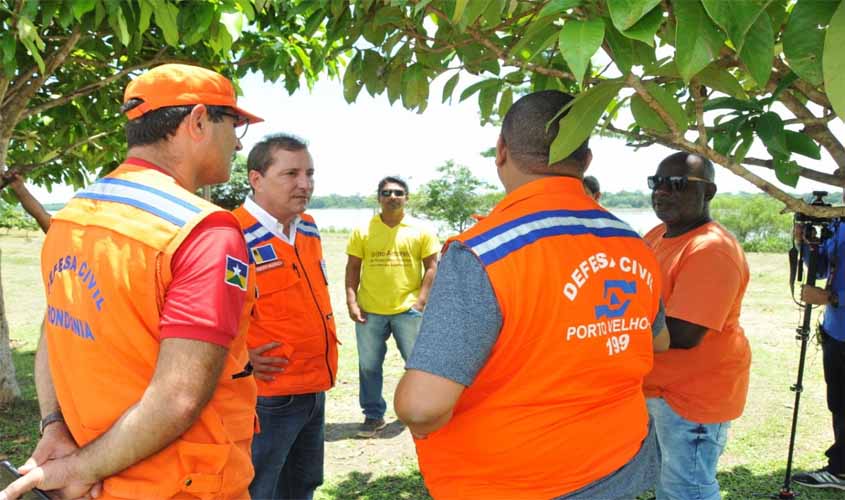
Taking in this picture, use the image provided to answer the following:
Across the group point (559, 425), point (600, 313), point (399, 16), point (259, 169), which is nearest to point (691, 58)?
point (600, 313)

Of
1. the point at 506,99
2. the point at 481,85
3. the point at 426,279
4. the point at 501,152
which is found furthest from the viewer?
the point at 426,279

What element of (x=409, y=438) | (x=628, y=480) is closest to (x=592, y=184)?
(x=409, y=438)

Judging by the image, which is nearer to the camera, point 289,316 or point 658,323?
point 658,323

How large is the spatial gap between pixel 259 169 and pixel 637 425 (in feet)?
6.57

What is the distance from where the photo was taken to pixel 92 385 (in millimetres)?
1520

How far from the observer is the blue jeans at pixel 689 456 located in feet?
8.92

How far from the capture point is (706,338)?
2.71m

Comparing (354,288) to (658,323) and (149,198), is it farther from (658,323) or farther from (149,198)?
(149,198)

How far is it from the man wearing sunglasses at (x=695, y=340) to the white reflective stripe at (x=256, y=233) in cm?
179

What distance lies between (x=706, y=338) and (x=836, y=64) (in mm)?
2213

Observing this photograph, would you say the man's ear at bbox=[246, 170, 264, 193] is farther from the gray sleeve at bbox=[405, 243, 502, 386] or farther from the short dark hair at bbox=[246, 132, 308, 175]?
the gray sleeve at bbox=[405, 243, 502, 386]

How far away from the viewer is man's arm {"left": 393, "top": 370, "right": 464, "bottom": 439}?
1.54 m

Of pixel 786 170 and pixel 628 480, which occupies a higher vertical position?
pixel 786 170

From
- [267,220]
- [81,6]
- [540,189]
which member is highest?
[81,6]
